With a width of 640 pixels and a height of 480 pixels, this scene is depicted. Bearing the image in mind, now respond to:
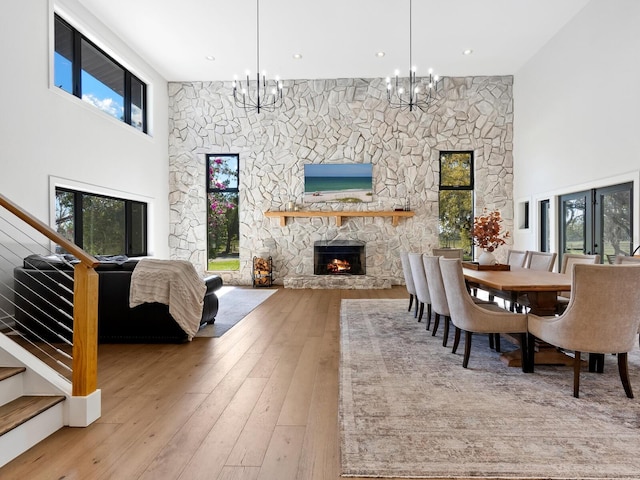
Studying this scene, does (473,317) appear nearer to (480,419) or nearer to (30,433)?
(480,419)

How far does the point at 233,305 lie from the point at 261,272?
226cm

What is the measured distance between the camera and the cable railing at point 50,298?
220 cm

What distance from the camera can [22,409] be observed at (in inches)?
81.0

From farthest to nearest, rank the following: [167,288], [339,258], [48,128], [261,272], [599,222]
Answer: [339,258]
[261,272]
[599,222]
[48,128]
[167,288]

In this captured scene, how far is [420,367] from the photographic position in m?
3.15

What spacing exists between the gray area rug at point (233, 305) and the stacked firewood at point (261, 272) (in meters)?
0.29

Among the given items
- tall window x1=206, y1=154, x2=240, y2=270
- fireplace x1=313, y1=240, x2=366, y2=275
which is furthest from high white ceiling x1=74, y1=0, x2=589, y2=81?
fireplace x1=313, y1=240, x2=366, y2=275

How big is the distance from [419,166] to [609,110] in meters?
3.60

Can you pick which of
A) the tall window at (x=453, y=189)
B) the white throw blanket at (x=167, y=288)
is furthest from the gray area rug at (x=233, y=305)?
the tall window at (x=453, y=189)

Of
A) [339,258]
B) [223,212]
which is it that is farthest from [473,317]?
[223,212]

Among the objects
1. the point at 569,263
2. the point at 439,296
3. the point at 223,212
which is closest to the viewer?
the point at 439,296

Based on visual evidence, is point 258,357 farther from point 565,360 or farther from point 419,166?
point 419,166

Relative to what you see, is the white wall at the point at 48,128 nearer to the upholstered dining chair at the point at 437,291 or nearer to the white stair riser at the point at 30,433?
the white stair riser at the point at 30,433

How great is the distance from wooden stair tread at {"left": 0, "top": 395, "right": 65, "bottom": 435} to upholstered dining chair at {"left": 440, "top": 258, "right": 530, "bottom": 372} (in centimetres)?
278
